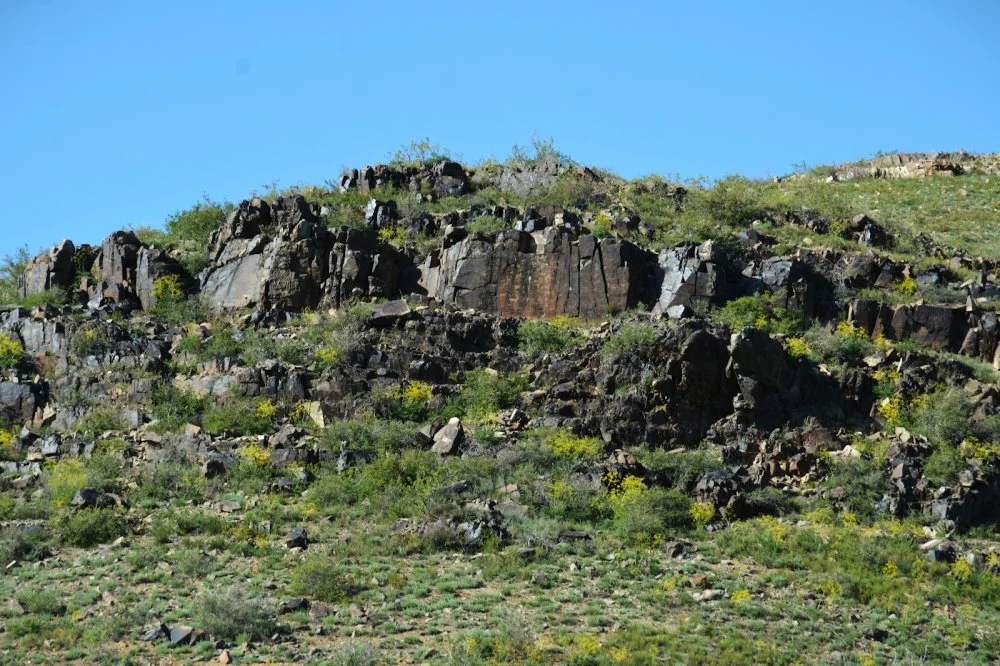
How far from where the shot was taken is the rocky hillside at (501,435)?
2534 centimetres

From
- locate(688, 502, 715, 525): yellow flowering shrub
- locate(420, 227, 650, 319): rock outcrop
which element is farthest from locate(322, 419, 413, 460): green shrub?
locate(688, 502, 715, 525): yellow flowering shrub

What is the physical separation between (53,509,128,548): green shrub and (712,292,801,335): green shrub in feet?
54.6

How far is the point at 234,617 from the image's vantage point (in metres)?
24.4

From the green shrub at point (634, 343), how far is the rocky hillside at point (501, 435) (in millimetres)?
139

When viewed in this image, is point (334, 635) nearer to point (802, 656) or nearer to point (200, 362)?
point (802, 656)

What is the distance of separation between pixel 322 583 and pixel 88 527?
6.26m

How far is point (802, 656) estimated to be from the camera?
24031 millimetres

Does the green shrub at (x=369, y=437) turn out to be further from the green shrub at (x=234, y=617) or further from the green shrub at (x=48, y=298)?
the green shrub at (x=48, y=298)

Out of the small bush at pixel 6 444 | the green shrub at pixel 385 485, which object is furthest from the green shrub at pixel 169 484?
the small bush at pixel 6 444

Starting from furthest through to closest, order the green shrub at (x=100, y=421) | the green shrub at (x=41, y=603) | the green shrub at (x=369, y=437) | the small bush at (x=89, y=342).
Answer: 1. the small bush at (x=89, y=342)
2. the green shrub at (x=100, y=421)
3. the green shrub at (x=369, y=437)
4. the green shrub at (x=41, y=603)

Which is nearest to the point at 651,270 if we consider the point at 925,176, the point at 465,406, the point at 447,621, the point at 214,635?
the point at 465,406

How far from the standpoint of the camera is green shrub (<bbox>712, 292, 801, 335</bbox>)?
1433 inches

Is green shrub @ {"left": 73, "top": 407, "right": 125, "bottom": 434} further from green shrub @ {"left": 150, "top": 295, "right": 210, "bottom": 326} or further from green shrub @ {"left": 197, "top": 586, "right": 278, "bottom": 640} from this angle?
green shrub @ {"left": 197, "top": 586, "right": 278, "bottom": 640}

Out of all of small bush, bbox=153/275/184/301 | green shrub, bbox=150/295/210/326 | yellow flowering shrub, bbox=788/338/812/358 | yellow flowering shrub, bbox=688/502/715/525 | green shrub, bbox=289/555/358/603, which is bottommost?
green shrub, bbox=289/555/358/603
